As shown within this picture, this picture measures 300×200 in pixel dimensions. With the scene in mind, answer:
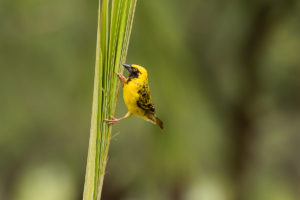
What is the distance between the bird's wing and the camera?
1.86 metres

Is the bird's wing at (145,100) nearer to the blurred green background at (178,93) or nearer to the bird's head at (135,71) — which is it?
the bird's head at (135,71)

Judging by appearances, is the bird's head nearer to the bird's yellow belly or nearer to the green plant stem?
the bird's yellow belly

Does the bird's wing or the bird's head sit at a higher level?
the bird's head

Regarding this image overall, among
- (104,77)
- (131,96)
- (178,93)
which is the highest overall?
(104,77)

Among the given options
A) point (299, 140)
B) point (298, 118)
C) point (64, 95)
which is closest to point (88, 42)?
point (64, 95)

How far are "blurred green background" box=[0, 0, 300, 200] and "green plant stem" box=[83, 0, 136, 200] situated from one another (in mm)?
Result: 1445

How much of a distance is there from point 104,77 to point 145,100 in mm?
1019

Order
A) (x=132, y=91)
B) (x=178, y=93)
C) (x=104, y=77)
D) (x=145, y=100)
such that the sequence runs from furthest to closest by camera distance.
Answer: (x=178, y=93)
(x=145, y=100)
(x=132, y=91)
(x=104, y=77)

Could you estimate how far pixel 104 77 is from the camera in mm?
938

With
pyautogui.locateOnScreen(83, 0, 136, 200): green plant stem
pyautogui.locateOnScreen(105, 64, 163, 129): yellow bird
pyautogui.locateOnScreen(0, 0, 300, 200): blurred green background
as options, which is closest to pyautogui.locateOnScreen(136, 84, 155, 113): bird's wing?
pyautogui.locateOnScreen(105, 64, 163, 129): yellow bird

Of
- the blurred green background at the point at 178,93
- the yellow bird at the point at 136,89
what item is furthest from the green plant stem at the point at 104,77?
the blurred green background at the point at 178,93

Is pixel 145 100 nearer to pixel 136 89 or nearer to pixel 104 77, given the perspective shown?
pixel 136 89

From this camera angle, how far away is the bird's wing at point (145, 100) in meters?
1.86

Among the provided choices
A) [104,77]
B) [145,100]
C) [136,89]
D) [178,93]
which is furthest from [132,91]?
[104,77]
